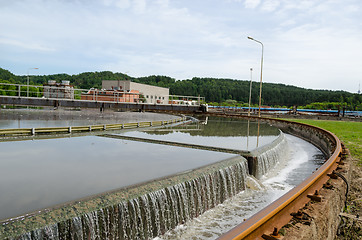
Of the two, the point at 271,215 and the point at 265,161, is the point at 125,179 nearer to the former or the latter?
the point at 271,215

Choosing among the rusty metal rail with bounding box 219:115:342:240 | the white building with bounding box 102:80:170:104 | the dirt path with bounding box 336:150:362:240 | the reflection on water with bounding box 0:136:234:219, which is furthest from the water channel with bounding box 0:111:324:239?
the white building with bounding box 102:80:170:104

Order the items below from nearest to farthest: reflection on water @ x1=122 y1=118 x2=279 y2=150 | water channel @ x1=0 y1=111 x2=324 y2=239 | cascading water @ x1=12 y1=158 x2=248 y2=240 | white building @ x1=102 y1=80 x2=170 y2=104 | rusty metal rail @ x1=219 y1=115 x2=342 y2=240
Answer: rusty metal rail @ x1=219 y1=115 x2=342 y2=240, cascading water @ x1=12 y1=158 x2=248 y2=240, water channel @ x1=0 y1=111 x2=324 y2=239, reflection on water @ x1=122 y1=118 x2=279 y2=150, white building @ x1=102 y1=80 x2=170 y2=104

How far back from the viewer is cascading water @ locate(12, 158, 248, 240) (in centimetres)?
529

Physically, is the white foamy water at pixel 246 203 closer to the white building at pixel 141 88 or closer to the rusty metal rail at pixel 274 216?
the rusty metal rail at pixel 274 216

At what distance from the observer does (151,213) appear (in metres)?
6.84

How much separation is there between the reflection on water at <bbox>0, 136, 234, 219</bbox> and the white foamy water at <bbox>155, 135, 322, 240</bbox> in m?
1.51

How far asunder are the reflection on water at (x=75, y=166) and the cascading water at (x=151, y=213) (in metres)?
0.62

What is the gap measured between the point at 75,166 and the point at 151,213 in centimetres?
303

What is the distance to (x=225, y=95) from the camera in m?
163

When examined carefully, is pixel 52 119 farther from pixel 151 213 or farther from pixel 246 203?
pixel 151 213

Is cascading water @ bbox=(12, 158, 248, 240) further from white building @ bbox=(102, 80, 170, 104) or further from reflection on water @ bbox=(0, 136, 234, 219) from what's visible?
white building @ bbox=(102, 80, 170, 104)

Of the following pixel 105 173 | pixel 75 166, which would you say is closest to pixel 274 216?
pixel 105 173

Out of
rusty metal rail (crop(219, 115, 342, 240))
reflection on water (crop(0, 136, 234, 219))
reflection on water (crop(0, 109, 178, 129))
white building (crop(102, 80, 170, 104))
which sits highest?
white building (crop(102, 80, 170, 104))

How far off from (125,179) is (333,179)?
518 cm
